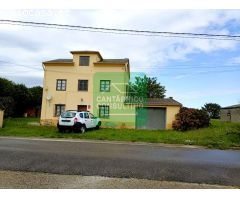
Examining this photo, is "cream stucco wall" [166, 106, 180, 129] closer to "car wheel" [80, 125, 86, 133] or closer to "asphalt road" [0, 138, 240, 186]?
"car wheel" [80, 125, 86, 133]

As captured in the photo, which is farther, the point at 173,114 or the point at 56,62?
the point at 56,62

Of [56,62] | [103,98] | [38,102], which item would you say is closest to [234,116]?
[103,98]

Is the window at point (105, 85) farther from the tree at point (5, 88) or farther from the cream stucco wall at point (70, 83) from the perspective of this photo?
the tree at point (5, 88)

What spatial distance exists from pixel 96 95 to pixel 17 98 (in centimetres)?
1963

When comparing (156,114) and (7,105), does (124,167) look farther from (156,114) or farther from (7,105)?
(7,105)

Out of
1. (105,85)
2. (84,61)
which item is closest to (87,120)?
(105,85)

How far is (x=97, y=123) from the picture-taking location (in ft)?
81.8

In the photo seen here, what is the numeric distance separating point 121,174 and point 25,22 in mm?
8916

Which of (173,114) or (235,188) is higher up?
(173,114)

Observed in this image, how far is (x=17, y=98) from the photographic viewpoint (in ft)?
141

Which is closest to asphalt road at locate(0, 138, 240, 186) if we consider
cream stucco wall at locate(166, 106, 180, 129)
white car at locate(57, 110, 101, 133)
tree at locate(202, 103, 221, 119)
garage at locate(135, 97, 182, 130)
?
white car at locate(57, 110, 101, 133)

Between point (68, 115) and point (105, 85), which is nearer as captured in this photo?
point (68, 115)

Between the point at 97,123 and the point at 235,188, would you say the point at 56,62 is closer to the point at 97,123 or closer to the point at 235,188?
the point at 97,123

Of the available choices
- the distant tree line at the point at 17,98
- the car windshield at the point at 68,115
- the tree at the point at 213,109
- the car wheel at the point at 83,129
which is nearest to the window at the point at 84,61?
the car windshield at the point at 68,115
